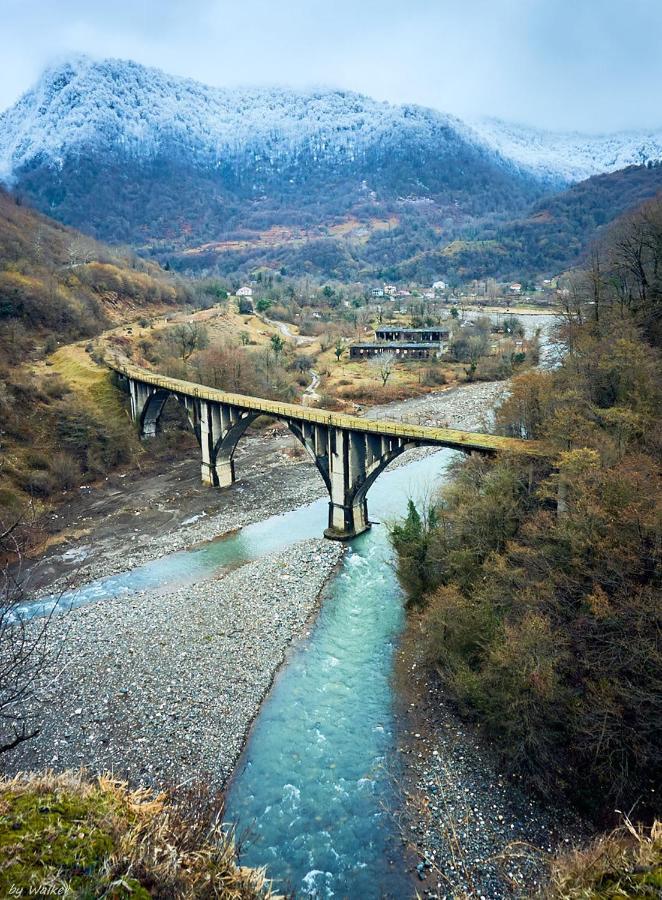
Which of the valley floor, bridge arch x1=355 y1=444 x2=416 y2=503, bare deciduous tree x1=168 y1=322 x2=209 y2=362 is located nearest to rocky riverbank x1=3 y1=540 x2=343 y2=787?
the valley floor

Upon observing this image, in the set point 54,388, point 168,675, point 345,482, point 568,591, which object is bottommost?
point 168,675

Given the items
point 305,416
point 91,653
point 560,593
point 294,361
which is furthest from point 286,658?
point 294,361

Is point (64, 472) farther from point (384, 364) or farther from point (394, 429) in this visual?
point (384, 364)

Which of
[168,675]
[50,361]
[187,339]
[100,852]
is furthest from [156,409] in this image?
[100,852]

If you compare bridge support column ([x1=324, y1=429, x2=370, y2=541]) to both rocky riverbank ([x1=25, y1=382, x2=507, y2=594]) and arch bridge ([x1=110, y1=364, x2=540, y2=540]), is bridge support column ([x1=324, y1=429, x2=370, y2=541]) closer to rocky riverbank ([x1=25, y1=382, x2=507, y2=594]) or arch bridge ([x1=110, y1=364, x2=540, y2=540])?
arch bridge ([x1=110, y1=364, x2=540, y2=540])

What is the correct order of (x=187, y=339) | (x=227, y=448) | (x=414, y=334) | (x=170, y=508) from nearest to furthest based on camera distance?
1. (x=170, y=508)
2. (x=227, y=448)
3. (x=187, y=339)
4. (x=414, y=334)

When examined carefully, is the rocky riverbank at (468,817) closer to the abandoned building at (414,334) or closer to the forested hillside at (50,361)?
the forested hillside at (50,361)

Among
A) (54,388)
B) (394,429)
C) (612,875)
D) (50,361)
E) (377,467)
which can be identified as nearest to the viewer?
(612,875)

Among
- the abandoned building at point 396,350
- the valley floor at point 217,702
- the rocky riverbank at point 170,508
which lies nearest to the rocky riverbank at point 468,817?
the valley floor at point 217,702
